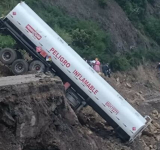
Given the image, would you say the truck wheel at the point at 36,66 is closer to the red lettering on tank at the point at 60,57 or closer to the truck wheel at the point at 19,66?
the truck wheel at the point at 19,66

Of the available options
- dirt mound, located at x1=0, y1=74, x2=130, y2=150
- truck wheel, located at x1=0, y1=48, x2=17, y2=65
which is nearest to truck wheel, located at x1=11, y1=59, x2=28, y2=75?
truck wheel, located at x1=0, y1=48, x2=17, y2=65

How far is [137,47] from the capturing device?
125 ft

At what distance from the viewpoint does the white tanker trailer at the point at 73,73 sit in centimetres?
1892

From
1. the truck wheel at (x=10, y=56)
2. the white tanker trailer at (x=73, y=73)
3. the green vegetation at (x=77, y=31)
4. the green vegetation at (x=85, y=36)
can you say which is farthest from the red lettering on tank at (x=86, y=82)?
the green vegetation at (x=77, y=31)

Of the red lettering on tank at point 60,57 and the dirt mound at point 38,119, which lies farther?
the red lettering on tank at point 60,57

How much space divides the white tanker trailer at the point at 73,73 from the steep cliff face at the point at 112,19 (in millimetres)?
14984

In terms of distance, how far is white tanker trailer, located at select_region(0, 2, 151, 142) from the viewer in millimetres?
18922

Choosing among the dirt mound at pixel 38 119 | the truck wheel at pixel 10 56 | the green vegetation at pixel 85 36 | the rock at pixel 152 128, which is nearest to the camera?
the dirt mound at pixel 38 119

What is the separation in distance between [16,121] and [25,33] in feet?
26.3

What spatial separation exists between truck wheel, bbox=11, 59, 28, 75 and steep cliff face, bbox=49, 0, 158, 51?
1479 centimetres

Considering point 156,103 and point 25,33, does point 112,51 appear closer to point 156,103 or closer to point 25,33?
point 156,103

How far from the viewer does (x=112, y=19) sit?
37.1 m

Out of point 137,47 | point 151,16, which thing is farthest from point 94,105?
point 151,16

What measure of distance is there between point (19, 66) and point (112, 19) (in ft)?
59.6
